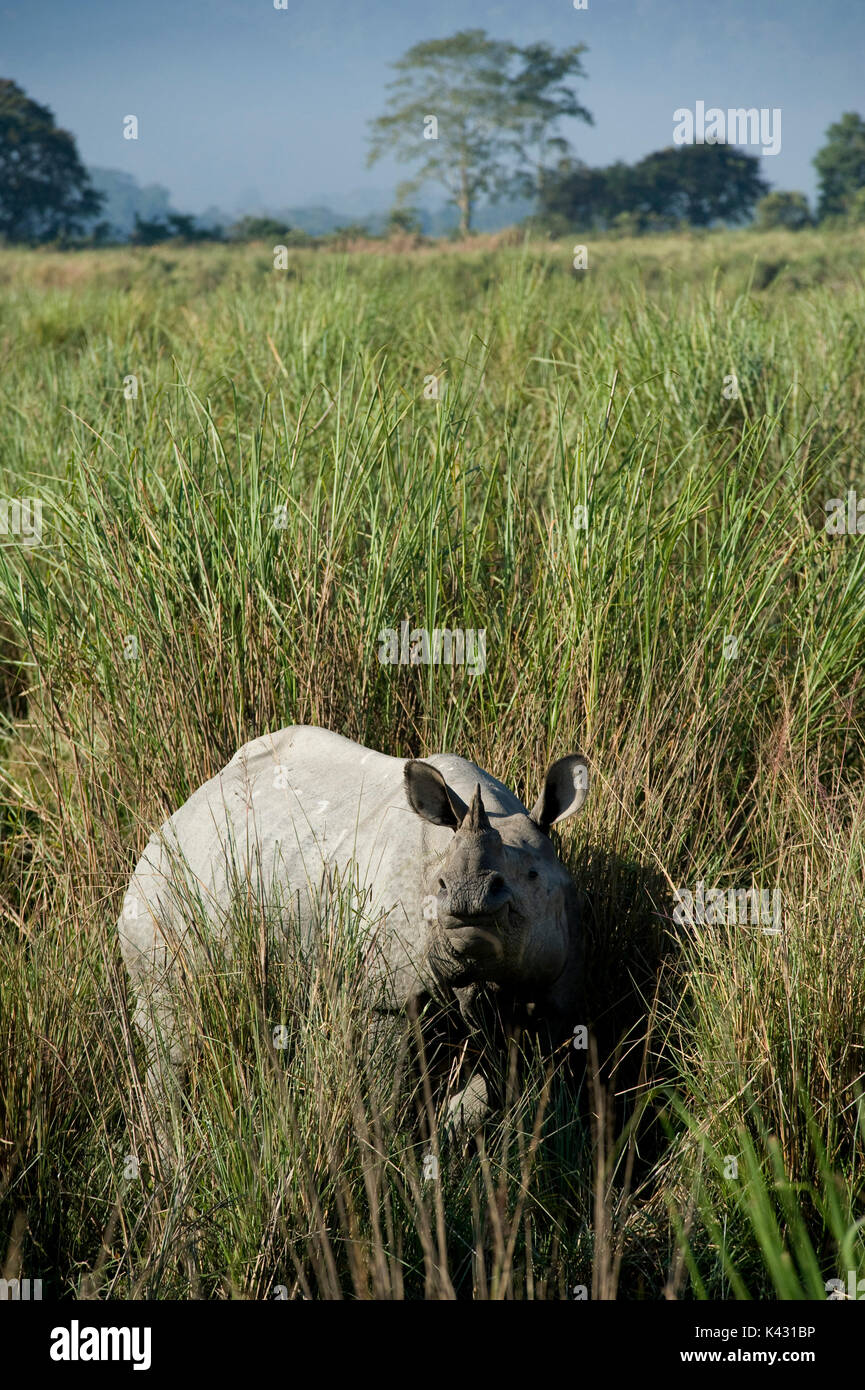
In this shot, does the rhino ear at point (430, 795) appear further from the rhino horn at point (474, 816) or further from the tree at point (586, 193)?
the tree at point (586, 193)

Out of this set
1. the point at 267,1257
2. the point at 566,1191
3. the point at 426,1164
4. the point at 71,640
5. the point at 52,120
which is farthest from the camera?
the point at 52,120

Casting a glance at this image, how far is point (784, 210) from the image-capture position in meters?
34.0

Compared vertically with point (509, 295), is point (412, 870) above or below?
below

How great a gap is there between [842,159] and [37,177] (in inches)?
1124

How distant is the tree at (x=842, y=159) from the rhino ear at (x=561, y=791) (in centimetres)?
4094

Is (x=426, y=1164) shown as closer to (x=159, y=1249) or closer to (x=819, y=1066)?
(x=159, y=1249)

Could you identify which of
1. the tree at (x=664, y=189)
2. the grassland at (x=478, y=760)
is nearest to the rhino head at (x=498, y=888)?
the grassland at (x=478, y=760)

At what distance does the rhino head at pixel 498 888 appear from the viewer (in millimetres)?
2025

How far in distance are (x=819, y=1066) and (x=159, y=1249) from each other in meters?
1.34

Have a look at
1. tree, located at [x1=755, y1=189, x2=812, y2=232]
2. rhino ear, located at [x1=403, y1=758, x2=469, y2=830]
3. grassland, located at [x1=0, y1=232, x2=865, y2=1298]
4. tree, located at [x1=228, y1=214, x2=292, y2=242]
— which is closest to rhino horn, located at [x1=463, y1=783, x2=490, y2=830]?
rhino ear, located at [x1=403, y1=758, x2=469, y2=830]

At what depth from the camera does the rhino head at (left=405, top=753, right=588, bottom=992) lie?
2.03m
